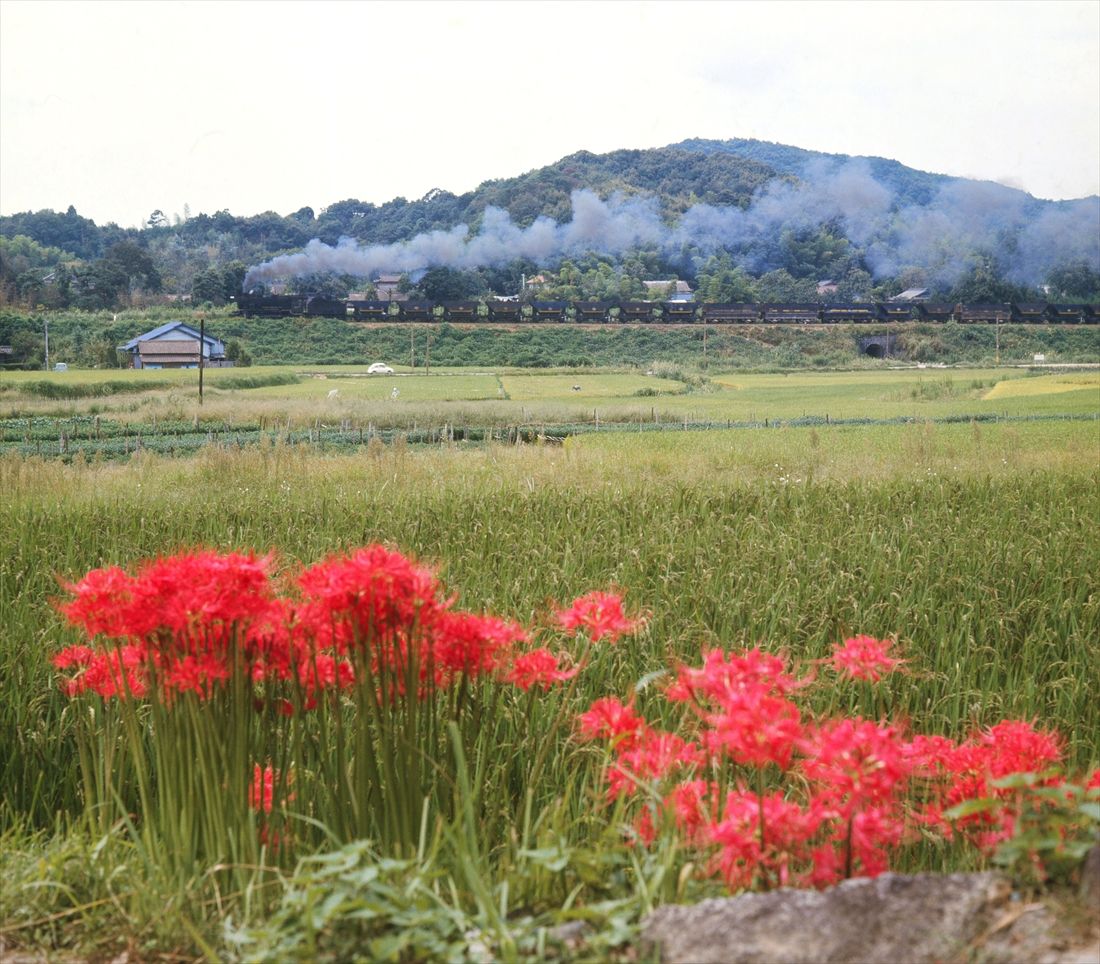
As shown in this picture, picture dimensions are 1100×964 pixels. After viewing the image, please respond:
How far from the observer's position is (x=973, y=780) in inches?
71.6

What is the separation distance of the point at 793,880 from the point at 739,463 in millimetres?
8156

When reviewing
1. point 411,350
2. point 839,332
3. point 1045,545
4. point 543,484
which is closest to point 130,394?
point 411,350

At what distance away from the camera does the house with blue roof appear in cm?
1502

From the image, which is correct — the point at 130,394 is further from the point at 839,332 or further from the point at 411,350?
the point at 839,332

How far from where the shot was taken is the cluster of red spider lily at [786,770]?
53.7 inches

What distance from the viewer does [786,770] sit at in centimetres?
147

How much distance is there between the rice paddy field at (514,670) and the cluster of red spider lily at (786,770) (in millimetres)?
47

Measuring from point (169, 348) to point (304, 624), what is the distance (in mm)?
14695

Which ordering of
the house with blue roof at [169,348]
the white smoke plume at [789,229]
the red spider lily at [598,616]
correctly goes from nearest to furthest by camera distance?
the red spider lily at [598,616], the house with blue roof at [169,348], the white smoke plume at [789,229]

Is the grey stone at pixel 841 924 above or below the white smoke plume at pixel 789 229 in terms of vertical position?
below

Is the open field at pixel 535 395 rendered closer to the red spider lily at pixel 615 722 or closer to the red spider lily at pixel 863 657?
the red spider lily at pixel 615 722

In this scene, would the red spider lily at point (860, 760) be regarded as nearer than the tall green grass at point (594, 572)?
Yes

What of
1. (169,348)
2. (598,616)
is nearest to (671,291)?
(169,348)

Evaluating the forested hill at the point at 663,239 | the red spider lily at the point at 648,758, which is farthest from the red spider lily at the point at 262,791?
the forested hill at the point at 663,239
